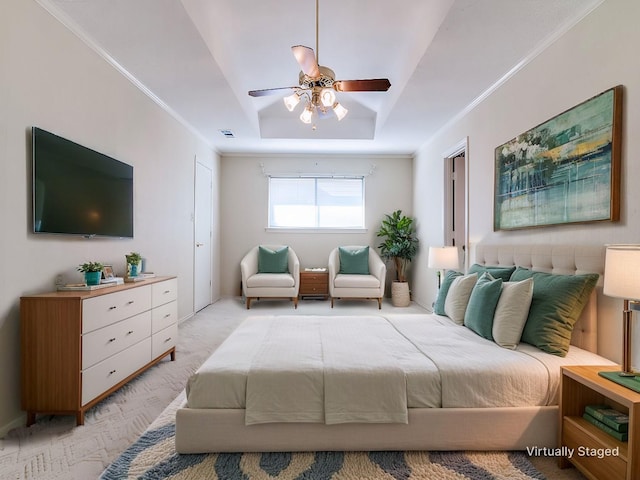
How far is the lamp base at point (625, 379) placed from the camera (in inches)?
53.1

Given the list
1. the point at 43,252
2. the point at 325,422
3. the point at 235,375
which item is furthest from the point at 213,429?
the point at 43,252

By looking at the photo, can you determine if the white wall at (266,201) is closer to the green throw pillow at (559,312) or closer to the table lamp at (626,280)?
the green throw pillow at (559,312)

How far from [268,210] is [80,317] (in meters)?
4.31

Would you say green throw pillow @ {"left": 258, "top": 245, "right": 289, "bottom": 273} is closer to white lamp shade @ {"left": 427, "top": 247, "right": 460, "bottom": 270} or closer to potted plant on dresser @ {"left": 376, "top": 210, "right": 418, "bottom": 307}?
potted plant on dresser @ {"left": 376, "top": 210, "right": 418, "bottom": 307}

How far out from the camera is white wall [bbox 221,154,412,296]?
6.04 m

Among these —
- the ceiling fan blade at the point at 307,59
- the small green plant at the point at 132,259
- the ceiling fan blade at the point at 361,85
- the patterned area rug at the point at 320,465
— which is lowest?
the patterned area rug at the point at 320,465

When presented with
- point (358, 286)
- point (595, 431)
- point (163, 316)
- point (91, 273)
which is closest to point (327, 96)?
point (91, 273)

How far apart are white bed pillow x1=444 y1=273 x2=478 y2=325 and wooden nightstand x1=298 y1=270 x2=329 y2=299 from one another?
2.99 meters

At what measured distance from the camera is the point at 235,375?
164cm

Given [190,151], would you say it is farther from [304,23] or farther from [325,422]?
[325,422]

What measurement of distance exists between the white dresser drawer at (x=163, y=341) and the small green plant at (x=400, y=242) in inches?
140

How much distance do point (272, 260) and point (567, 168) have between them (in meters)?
4.19

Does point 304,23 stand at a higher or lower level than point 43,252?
higher

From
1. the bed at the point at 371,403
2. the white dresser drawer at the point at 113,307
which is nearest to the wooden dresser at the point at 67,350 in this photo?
the white dresser drawer at the point at 113,307
